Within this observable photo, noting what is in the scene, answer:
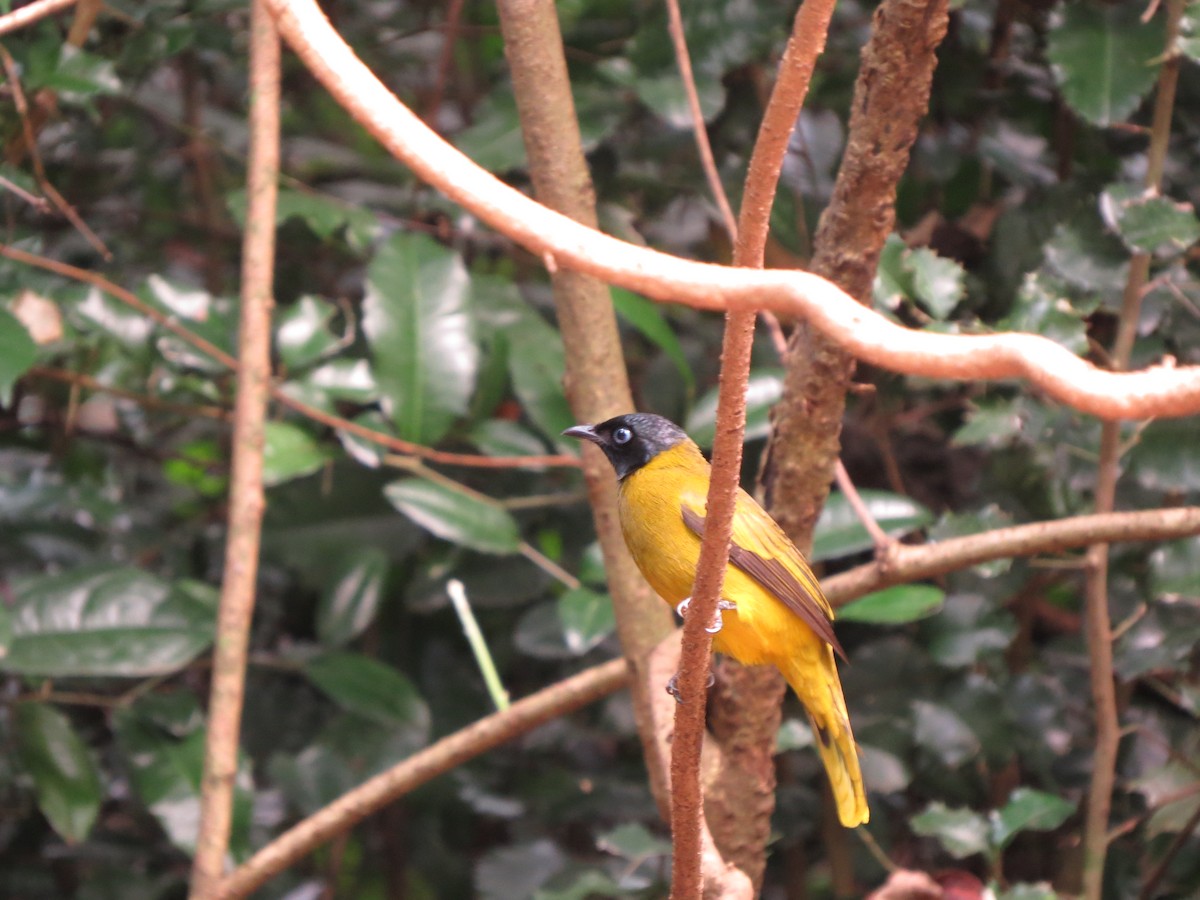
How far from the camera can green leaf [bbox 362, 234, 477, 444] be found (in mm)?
2803

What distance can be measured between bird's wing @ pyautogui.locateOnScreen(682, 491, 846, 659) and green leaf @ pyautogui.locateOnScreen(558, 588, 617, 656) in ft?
1.38

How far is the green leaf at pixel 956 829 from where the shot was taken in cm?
238

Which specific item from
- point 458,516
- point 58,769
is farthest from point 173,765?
point 458,516

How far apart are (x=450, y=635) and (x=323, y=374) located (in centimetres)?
94

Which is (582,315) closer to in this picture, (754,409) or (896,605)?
(754,409)

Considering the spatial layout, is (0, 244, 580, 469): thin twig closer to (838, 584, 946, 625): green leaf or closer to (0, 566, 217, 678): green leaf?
(0, 566, 217, 678): green leaf

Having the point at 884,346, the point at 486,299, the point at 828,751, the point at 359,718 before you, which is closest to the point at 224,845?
the point at 359,718

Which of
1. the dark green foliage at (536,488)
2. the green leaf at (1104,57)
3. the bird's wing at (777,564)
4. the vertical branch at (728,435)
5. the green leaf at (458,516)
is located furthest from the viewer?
the green leaf at (458,516)

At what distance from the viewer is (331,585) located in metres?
3.08

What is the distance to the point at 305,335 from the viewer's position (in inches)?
112

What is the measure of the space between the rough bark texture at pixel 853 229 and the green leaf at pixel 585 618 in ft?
1.70

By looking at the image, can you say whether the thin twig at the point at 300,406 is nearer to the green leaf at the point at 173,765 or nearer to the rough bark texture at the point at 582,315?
the rough bark texture at the point at 582,315

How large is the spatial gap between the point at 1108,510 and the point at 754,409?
755mm

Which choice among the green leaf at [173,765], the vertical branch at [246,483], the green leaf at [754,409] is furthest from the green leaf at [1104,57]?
the green leaf at [173,765]
